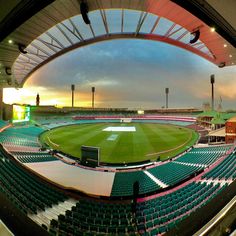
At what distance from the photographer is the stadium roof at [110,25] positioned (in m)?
4.97

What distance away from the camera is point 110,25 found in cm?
1470

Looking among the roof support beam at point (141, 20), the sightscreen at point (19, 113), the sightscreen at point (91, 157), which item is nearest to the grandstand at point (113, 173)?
the roof support beam at point (141, 20)

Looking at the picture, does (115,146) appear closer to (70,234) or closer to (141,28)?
(141,28)

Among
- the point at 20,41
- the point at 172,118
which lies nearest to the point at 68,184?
the point at 20,41

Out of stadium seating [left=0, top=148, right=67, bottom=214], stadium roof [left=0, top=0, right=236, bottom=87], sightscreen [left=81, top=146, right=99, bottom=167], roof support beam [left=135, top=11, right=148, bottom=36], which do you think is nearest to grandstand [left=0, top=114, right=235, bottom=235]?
stadium seating [left=0, top=148, right=67, bottom=214]

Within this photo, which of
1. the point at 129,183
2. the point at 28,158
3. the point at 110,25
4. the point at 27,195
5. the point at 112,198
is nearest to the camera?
the point at 27,195

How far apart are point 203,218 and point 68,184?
10.8m

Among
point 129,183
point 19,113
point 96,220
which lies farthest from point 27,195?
point 19,113

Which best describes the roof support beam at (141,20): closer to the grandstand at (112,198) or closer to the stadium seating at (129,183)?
the grandstand at (112,198)

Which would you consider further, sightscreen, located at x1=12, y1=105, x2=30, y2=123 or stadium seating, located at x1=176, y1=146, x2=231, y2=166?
sightscreen, located at x1=12, y1=105, x2=30, y2=123

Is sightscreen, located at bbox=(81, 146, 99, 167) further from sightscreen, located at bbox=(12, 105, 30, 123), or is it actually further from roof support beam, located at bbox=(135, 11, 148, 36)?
sightscreen, located at bbox=(12, 105, 30, 123)

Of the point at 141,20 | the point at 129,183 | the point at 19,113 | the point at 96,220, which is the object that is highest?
the point at 141,20

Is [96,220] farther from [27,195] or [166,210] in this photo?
[27,195]

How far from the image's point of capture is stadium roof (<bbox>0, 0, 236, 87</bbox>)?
4.97m
